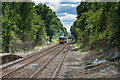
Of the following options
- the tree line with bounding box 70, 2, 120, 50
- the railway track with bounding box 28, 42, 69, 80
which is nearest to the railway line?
the railway track with bounding box 28, 42, 69, 80

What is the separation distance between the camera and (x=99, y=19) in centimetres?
1875

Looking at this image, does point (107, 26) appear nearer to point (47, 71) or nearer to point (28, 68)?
point (47, 71)

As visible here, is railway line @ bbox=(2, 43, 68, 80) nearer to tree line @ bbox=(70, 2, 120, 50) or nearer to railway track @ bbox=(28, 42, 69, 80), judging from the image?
railway track @ bbox=(28, 42, 69, 80)

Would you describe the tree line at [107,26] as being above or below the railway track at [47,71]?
above

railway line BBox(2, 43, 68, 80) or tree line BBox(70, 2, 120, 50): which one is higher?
tree line BBox(70, 2, 120, 50)

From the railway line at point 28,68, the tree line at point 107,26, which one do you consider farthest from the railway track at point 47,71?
the tree line at point 107,26

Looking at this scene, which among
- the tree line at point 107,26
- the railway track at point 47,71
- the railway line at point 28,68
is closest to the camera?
the railway track at point 47,71

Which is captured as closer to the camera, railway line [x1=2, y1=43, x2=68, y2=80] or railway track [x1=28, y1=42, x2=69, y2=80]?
railway track [x1=28, y1=42, x2=69, y2=80]

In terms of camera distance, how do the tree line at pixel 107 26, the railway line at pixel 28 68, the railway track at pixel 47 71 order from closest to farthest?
the railway track at pixel 47 71, the railway line at pixel 28 68, the tree line at pixel 107 26

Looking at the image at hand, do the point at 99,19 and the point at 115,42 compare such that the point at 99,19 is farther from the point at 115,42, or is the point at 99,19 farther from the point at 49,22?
the point at 49,22

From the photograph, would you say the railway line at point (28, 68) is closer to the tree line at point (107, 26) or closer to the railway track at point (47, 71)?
the railway track at point (47, 71)

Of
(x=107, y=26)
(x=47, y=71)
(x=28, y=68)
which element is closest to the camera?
(x=47, y=71)

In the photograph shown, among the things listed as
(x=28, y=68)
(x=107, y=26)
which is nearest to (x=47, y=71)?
(x=28, y=68)

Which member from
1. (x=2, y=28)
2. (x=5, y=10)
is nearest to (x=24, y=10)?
(x=5, y=10)
